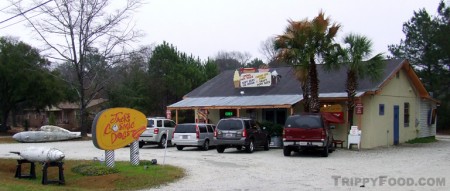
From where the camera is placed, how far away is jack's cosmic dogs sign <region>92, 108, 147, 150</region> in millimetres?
15594

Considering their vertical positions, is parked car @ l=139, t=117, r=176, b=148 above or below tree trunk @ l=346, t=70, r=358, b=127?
below

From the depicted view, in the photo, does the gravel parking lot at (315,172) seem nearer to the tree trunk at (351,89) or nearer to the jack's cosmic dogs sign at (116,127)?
the jack's cosmic dogs sign at (116,127)

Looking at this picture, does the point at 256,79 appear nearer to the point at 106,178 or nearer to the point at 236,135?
the point at 236,135

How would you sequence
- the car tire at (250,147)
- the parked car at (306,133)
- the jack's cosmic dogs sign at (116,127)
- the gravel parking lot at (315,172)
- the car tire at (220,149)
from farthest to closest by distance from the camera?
1. the car tire at (220,149)
2. the car tire at (250,147)
3. the parked car at (306,133)
4. the jack's cosmic dogs sign at (116,127)
5. the gravel parking lot at (315,172)

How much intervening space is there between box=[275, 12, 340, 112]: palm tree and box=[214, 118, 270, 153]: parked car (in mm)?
3666

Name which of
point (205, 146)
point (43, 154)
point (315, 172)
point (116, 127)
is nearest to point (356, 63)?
point (205, 146)

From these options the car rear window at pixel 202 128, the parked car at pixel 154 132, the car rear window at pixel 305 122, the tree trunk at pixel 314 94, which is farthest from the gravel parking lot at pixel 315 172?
the parked car at pixel 154 132

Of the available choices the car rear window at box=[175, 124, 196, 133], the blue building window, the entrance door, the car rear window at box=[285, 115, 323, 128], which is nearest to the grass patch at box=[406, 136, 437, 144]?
the entrance door

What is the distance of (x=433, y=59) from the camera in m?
48.5

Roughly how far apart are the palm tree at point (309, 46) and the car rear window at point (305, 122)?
3953 mm

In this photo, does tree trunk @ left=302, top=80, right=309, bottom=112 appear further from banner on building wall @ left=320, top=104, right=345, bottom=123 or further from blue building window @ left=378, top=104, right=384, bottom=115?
blue building window @ left=378, top=104, right=384, bottom=115

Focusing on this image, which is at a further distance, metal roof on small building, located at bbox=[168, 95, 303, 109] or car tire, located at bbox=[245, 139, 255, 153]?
metal roof on small building, located at bbox=[168, 95, 303, 109]

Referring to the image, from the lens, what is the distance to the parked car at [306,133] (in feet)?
67.2

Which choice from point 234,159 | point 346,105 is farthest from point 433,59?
point 234,159
